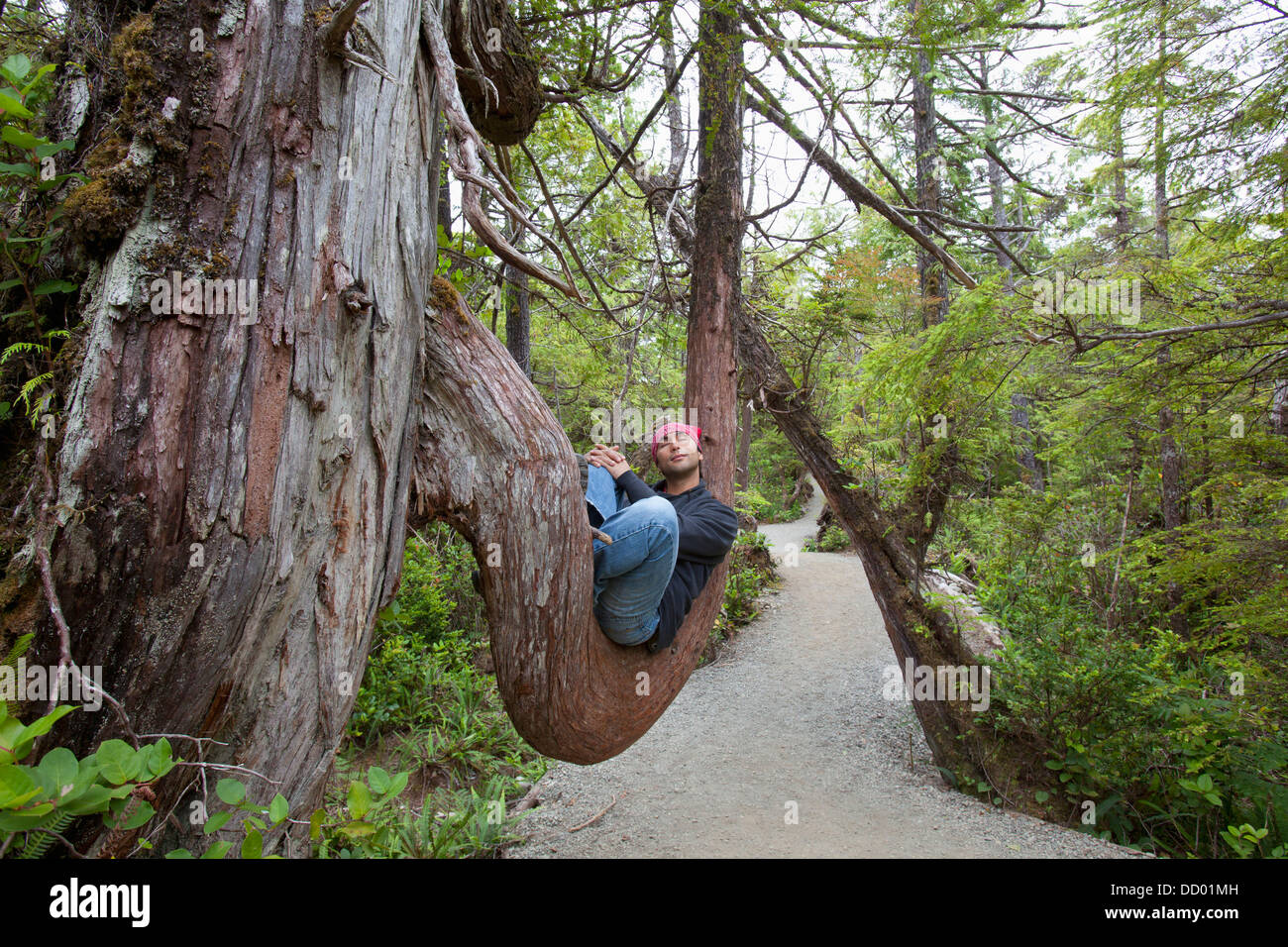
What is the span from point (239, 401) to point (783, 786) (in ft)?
18.2

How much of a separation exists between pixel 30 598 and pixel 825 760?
6328 millimetres

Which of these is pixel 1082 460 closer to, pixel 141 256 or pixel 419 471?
pixel 419 471

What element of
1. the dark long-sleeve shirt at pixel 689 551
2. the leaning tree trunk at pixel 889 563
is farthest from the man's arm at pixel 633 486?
the leaning tree trunk at pixel 889 563

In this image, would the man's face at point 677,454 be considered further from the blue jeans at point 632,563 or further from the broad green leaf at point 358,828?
the broad green leaf at point 358,828

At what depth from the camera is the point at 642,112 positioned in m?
9.58

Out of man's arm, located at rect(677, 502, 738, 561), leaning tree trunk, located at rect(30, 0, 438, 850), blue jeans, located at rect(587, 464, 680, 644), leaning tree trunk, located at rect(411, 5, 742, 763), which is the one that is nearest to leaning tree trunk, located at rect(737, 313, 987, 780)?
man's arm, located at rect(677, 502, 738, 561)

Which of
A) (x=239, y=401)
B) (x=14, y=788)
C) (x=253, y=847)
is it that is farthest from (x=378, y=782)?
(x=239, y=401)

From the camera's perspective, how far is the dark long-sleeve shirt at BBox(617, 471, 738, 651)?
7.92 feet

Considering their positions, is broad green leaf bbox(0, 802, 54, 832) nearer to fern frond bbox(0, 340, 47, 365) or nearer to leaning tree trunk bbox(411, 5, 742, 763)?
fern frond bbox(0, 340, 47, 365)

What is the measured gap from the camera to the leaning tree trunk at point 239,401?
3.96ft

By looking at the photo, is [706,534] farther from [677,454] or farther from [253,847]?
[253,847]

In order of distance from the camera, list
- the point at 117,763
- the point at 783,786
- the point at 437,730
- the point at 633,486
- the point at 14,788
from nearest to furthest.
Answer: the point at 14,788, the point at 117,763, the point at 633,486, the point at 783,786, the point at 437,730

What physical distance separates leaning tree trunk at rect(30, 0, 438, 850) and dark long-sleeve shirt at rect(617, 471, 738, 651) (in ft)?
3.63

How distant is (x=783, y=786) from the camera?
5.58m
